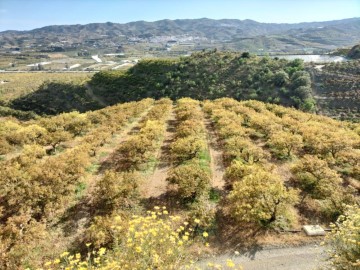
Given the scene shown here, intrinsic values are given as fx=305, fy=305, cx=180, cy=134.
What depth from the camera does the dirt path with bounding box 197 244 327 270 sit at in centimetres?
1656

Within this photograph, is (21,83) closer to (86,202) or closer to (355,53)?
(86,202)

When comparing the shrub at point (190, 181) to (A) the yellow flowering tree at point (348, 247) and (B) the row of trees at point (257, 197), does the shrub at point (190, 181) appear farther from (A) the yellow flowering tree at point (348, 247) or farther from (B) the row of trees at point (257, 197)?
(A) the yellow flowering tree at point (348, 247)

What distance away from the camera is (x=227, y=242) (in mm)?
18484


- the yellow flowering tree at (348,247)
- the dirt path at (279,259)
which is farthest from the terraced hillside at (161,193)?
the yellow flowering tree at (348,247)

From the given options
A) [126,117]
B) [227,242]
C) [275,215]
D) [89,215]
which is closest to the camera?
[227,242]

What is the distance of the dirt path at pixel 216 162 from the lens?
2606 centimetres

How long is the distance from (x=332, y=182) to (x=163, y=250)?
18133 millimetres

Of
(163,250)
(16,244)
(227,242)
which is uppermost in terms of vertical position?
(163,250)

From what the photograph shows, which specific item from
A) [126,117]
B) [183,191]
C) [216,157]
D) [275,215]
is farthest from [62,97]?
[275,215]

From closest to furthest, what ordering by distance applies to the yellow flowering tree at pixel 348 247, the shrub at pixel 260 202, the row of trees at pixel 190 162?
the yellow flowering tree at pixel 348 247
the shrub at pixel 260 202
the row of trees at pixel 190 162

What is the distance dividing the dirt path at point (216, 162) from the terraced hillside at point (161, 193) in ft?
0.33

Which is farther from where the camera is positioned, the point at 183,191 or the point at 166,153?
the point at 166,153

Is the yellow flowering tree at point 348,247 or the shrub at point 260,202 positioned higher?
the yellow flowering tree at point 348,247

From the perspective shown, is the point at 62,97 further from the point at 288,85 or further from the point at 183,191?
the point at 183,191
